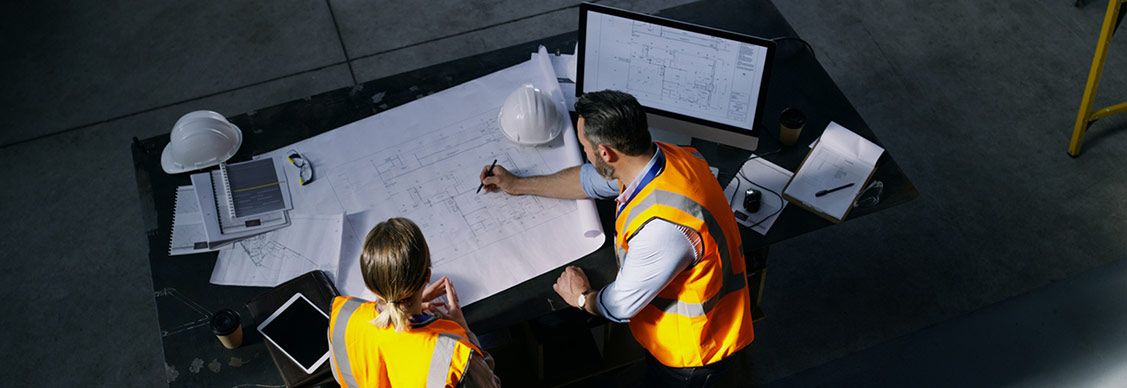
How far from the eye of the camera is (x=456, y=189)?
266 cm

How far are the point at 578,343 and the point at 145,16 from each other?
11.1ft

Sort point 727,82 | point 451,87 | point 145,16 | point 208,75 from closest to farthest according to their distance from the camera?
point 727,82 < point 451,87 < point 208,75 < point 145,16

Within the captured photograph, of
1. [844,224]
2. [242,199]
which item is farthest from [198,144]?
[844,224]

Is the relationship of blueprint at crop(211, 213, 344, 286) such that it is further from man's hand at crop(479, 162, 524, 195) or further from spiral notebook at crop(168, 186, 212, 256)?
man's hand at crop(479, 162, 524, 195)

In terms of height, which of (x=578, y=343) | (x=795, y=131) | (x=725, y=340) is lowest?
(x=578, y=343)

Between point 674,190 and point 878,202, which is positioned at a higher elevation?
point 674,190

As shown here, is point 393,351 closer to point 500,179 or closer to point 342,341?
point 342,341

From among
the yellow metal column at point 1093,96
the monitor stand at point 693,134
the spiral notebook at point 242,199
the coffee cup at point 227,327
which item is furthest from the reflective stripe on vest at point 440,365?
the yellow metal column at point 1093,96

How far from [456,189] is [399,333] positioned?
31.2 inches

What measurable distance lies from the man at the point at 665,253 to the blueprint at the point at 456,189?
0.20 metres

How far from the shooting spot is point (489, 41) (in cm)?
459

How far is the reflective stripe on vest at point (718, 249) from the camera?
6.76 ft

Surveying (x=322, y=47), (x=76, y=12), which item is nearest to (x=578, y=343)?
(x=322, y=47)

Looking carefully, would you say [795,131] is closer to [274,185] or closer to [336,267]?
[336,267]
